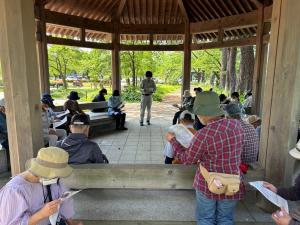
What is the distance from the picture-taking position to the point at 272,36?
2543mm

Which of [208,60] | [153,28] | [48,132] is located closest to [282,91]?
[48,132]

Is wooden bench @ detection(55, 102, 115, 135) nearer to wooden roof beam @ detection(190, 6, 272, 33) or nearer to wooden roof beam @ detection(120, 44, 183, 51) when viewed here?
wooden roof beam @ detection(120, 44, 183, 51)

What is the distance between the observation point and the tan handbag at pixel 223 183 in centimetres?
185

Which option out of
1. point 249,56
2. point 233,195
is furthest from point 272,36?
point 249,56

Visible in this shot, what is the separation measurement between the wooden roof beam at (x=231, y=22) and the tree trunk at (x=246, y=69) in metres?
4.50

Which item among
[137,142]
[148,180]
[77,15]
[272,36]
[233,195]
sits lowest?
[137,142]

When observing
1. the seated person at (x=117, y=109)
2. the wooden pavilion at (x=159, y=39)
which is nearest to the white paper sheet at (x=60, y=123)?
the wooden pavilion at (x=159, y=39)

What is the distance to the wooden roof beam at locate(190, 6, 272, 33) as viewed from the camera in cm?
698

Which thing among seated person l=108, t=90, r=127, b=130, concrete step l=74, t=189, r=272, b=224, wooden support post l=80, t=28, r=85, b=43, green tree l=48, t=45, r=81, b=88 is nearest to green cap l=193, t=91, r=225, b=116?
concrete step l=74, t=189, r=272, b=224

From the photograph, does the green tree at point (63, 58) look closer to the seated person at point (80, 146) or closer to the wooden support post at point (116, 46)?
the wooden support post at point (116, 46)

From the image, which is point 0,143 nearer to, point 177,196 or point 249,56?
point 177,196

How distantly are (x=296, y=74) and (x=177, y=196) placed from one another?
1.81 meters

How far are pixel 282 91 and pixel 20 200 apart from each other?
7.62ft

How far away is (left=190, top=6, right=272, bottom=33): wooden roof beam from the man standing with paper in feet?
18.5
